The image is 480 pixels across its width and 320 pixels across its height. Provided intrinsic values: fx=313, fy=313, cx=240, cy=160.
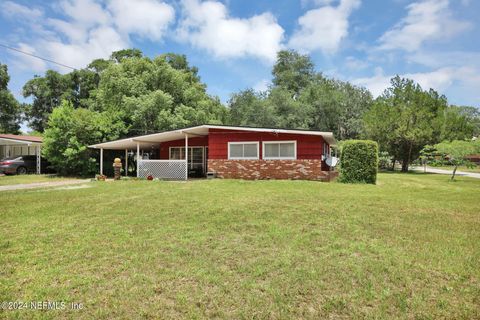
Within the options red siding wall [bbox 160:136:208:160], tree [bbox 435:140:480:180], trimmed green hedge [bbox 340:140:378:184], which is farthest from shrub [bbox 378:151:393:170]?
red siding wall [bbox 160:136:208:160]

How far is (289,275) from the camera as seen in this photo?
11.9 ft

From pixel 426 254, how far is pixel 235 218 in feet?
11.2

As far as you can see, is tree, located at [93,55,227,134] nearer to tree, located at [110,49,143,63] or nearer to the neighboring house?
the neighboring house

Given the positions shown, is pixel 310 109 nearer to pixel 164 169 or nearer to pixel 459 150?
pixel 459 150

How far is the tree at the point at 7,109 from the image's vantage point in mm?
34375

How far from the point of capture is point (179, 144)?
20.2 m

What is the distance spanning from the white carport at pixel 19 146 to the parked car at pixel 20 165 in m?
0.38

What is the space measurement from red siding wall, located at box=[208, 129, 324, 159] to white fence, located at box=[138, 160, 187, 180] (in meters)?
1.76

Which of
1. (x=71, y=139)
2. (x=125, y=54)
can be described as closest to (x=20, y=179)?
(x=71, y=139)

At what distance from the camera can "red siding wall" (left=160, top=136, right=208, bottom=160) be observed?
19641 millimetres

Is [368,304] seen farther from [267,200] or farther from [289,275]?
[267,200]

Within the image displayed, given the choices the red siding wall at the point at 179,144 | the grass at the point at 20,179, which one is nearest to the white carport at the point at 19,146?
the grass at the point at 20,179

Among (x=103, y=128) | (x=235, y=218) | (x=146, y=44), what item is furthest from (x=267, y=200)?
(x=146, y=44)

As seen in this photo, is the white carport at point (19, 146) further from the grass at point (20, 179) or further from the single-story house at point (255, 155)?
the single-story house at point (255, 155)
